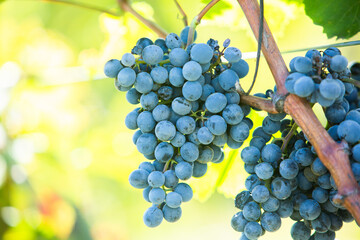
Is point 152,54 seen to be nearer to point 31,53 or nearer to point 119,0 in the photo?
point 119,0

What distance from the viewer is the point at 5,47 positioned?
1737 millimetres

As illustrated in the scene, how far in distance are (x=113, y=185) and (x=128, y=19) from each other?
1341 millimetres

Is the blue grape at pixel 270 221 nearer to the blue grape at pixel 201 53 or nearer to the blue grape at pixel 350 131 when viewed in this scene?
the blue grape at pixel 350 131

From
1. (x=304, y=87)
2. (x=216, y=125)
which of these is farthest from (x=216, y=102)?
(x=304, y=87)

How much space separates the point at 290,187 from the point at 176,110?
224 mm

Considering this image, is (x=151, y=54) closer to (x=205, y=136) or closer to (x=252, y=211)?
(x=205, y=136)

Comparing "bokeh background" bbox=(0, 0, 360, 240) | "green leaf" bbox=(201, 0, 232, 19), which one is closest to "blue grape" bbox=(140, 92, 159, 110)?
"green leaf" bbox=(201, 0, 232, 19)

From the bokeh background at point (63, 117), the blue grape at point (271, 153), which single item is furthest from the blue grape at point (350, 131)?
the bokeh background at point (63, 117)

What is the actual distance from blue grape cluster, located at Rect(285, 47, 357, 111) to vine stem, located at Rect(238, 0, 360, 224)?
0.02 meters

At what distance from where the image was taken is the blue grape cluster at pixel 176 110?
607mm

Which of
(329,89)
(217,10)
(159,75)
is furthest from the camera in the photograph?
(217,10)

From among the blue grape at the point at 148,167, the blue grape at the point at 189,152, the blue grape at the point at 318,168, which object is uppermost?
the blue grape at the point at 318,168

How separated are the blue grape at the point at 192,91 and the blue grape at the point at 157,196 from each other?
0.51ft

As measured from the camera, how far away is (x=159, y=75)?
62 cm
